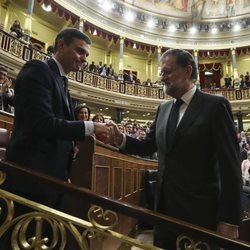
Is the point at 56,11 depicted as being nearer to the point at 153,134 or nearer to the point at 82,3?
the point at 82,3

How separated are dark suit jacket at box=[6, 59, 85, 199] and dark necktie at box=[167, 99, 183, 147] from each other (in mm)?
494

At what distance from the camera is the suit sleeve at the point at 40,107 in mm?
1291

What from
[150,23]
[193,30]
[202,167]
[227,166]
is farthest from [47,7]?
[227,166]

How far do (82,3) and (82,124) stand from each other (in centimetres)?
1319

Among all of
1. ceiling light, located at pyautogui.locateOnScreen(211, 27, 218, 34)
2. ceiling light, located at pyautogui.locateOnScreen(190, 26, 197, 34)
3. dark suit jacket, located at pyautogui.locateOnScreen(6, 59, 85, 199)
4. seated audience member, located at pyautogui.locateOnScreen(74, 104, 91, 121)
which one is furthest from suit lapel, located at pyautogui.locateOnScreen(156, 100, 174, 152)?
ceiling light, located at pyautogui.locateOnScreen(211, 27, 218, 34)

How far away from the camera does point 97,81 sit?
12727 millimetres

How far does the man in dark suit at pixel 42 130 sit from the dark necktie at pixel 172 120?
379 millimetres

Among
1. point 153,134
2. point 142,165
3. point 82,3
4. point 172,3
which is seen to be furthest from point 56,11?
point 153,134

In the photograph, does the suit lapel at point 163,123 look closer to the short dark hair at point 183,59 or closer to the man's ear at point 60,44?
the short dark hair at point 183,59

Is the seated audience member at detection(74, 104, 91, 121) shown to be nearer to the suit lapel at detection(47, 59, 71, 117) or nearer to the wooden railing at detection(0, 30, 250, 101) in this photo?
the suit lapel at detection(47, 59, 71, 117)

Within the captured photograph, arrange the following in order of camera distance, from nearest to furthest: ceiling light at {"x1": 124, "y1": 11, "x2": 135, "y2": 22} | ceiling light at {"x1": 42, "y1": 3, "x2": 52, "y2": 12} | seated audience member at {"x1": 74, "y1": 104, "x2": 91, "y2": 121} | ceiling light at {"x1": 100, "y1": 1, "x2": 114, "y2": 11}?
seated audience member at {"x1": 74, "y1": 104, "x2": 91, "y2": 121} → ceiling light at {"x1": 42, "y1": 3, "x2": 52, "y2": 12} → ceiling light at {"x1": 100, "y1": 1, "x2": 114, "y2": 11} → ceiling light at {"x1": 124, "y1": 11, "x2": 135, "y2": 22}

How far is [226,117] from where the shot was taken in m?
1.44

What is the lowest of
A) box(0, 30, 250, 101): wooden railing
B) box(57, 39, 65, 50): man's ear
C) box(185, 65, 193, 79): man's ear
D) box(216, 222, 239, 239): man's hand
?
box(216, 222, 239, 239): man's hand

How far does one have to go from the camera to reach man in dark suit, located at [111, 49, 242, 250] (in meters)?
1.33
